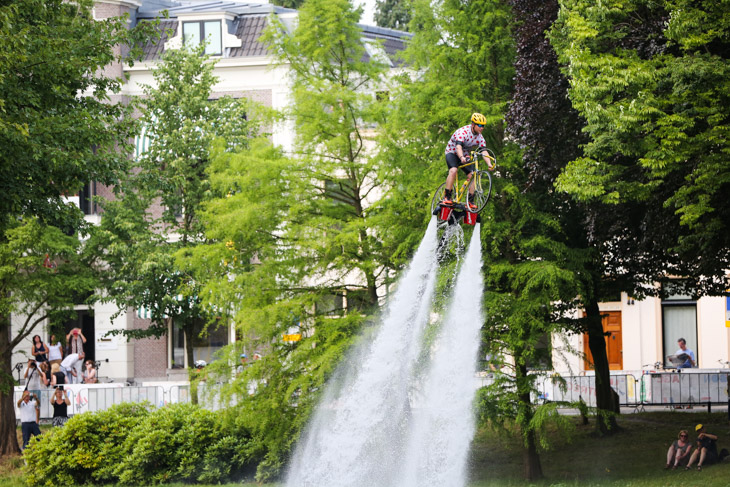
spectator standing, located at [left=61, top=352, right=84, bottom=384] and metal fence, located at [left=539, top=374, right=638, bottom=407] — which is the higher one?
spectator standing, located at [left=61, top=352, right=84, bottom=384]

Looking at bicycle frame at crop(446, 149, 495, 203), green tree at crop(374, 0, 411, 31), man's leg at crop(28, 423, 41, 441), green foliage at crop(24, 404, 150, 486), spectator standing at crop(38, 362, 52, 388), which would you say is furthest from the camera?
green tree at crop(374, 0, 411, 31)

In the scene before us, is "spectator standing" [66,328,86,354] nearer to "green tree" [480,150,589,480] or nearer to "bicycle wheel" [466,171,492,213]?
"green tree" [480,150,589,480]

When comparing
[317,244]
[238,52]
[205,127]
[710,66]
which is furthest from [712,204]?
[238,52]

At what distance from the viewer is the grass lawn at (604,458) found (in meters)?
24.1

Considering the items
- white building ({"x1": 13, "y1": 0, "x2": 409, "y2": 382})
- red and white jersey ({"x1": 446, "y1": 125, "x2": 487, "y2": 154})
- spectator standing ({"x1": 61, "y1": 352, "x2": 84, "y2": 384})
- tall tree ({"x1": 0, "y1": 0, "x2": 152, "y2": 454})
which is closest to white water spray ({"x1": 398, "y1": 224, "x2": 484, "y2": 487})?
red and white jersey ({"x1": 446, "y1": 125, "x2": 487, "y2": 154})

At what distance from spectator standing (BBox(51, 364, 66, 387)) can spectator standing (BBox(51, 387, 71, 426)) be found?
326 cm

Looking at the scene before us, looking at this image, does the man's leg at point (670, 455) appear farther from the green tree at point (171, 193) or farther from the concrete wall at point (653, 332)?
the concrete wall at point (653, 332)

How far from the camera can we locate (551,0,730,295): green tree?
19375 mm

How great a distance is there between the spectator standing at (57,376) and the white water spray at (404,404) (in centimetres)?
1132

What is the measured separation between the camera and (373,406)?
26.1 meters

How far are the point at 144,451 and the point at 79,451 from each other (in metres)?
1.77

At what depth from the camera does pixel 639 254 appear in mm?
25188

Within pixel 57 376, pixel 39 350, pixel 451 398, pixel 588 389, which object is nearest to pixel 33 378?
pixel 57 376

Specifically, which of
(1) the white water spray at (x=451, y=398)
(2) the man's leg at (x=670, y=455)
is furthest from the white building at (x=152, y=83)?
(2) the man's leg at (x=670, y=455)
